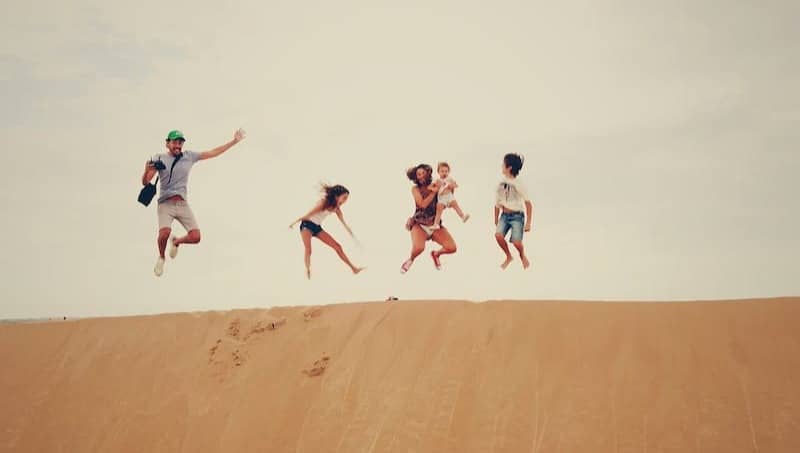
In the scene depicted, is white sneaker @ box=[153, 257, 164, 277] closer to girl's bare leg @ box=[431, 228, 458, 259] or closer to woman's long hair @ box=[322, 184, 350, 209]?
woman's long hair @ box=[322, 184, 350, 209]

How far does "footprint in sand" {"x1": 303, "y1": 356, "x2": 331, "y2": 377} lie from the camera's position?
41.5 feet

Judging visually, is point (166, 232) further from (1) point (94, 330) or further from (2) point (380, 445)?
(2) point (380, 445)

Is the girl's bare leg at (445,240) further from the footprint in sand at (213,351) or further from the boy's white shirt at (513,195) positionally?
the footprint in sand at (213,351)

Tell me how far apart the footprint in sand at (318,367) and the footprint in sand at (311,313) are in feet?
4.76

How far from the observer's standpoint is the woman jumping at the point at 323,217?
15578 mm

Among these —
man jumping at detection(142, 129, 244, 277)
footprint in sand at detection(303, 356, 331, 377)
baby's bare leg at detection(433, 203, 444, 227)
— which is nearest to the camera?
footprint in sand at detection(303, 356, 331, 377)

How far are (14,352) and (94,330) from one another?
1666 mm

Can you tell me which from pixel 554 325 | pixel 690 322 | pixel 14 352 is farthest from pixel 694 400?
pixel 14 352

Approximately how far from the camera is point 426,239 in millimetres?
15820

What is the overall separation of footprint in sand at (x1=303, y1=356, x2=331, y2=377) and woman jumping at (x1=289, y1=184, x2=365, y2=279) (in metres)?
3.09

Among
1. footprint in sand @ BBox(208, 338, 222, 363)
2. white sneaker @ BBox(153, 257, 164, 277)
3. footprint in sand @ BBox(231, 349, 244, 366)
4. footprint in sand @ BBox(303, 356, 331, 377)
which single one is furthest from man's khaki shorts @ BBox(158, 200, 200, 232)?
footprint in sand @ BBox(303, 356, 331, 377)

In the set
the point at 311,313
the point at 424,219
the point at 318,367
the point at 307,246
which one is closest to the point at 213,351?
the point at 311,313

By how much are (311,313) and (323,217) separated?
238cm

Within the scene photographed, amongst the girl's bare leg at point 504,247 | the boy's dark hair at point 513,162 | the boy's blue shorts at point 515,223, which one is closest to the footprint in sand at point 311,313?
the girl's bare leg at point 504,247
